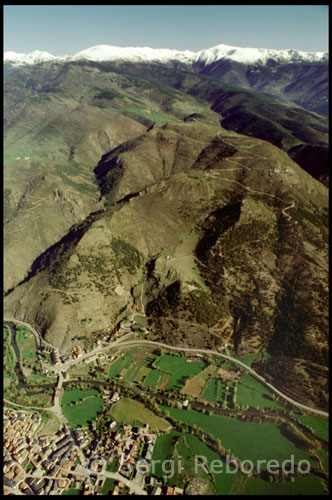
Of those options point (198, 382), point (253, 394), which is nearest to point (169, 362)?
point (198, 382)

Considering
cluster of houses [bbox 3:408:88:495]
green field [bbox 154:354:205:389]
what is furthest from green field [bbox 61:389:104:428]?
green field [bbox 154:354:205:389]

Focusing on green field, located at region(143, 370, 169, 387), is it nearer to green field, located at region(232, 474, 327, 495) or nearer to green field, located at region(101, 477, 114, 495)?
green field, located at region(101, 477, 114, 495)

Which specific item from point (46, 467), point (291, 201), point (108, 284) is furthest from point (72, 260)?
point (291, 201)

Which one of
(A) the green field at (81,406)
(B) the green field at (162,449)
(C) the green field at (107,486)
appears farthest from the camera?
(A) the green field at (81,406)

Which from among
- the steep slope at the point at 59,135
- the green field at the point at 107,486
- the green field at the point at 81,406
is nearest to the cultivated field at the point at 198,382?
the green field at the point at 81,406

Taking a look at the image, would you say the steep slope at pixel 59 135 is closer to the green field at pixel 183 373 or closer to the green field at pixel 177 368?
the green field at pixel 177 368

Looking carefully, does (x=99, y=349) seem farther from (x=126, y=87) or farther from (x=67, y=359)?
(x=126, y=87)

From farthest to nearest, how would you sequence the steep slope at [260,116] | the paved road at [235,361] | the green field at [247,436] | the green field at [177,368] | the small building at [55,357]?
the steep slope at [260,116]
the small building at [55,357]
the green field at [177,368]
the paved road at [235,361]
the green field at [247,436]
